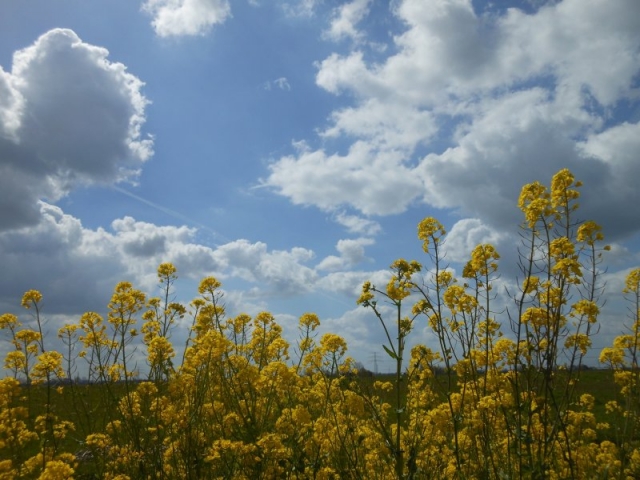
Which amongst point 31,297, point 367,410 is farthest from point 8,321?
point 367,410

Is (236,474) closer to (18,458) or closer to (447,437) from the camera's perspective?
(18,458)

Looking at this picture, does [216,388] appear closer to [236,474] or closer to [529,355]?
[236,474]

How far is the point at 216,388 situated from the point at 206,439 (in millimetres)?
874

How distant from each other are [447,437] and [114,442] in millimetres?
3531

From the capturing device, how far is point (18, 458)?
13.1 ft

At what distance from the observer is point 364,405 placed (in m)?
4.11

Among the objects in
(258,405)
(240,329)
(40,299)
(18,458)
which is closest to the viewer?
(18,458)

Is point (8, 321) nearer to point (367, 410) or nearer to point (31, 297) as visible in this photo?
A: point (31, 297)

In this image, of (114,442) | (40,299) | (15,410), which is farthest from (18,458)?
(40,299)

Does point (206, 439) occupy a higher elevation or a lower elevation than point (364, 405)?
lower

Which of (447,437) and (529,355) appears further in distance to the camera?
(447,437)

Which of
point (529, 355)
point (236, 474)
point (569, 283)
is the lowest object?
point (236, 474)

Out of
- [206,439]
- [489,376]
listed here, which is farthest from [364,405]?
[206,439]

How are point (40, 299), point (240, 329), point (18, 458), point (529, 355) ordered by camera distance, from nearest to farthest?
point (529, 355)
point (18, 458)
point (40, 299)
point (240, 329)
